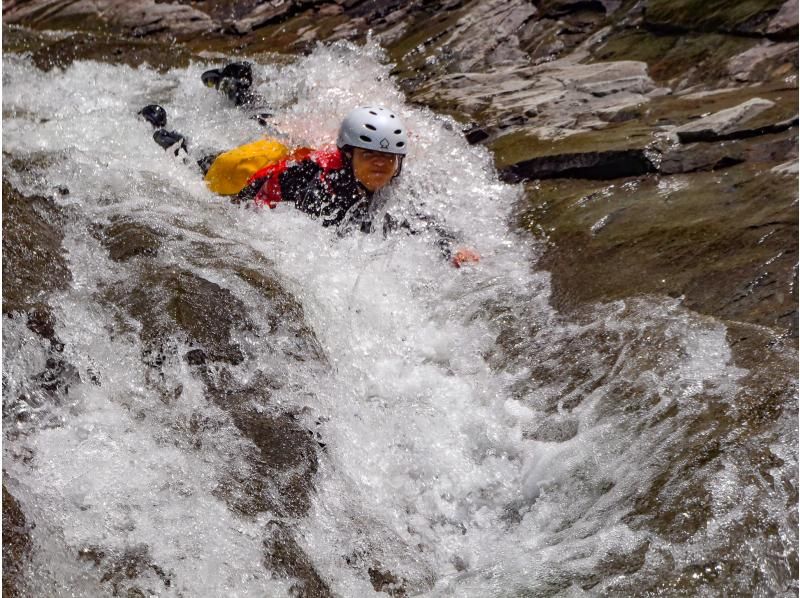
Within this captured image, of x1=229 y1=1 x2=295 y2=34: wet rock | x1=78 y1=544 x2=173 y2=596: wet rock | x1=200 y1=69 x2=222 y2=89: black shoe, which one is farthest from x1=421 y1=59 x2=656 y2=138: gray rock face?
x1=78 y1=544 x2=173 y2=596: wet rock

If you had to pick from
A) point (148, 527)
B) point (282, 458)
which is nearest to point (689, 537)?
point (282, 458)

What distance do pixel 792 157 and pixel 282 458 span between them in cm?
431

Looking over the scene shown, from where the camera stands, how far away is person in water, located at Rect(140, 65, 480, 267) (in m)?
6.66

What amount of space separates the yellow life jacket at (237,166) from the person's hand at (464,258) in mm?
1876

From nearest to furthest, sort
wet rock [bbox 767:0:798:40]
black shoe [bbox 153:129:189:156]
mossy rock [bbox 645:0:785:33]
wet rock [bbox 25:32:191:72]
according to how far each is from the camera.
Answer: black shoe [bbox 153:129:189:156] → wet rock [bbox 767:0:798:40] → mossy rock [bbox 645:0:785:33] → wet rock [bbox 25:32:191:72]

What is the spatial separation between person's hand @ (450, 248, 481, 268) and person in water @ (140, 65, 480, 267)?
308mm

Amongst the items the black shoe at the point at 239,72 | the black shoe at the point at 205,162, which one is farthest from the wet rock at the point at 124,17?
the black shoe at the point at 205,162

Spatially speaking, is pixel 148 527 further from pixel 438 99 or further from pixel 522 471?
pixel 438 99

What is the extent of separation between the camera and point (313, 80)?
1002 cm

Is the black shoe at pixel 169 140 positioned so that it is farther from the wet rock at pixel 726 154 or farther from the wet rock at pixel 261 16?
the wet rock at pixel 261 16

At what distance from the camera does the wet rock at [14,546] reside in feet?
10.5

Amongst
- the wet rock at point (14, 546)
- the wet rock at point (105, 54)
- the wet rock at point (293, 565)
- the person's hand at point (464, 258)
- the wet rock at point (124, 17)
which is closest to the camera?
the wet rock at point (14, 546)

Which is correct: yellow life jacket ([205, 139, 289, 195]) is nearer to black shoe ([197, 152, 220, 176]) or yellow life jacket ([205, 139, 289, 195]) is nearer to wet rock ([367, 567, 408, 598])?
black shoe ([197, 152, 220, 176])

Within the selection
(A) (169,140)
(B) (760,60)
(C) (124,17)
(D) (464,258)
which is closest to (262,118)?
(A) (169,140)
